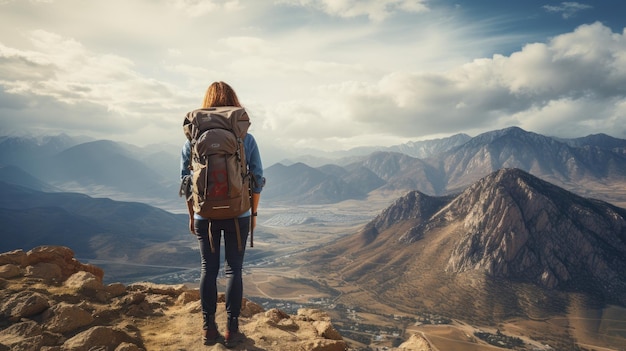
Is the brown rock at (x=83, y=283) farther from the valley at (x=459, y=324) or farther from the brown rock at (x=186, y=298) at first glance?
the valley at (x=459, y=324)

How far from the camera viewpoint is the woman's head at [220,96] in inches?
364

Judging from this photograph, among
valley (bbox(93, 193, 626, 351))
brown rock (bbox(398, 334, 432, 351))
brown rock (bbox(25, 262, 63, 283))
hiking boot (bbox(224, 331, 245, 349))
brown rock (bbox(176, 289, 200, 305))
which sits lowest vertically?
valley (bbox(93, 193, 626, 351))

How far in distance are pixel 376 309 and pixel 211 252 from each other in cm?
18531

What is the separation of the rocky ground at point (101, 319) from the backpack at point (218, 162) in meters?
3.57

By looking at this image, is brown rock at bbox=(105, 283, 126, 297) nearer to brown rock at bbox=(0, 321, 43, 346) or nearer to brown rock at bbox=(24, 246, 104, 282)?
brown rock at bbox=(24, 246, 104, 282)

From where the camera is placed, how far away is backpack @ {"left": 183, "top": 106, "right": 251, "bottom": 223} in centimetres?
793

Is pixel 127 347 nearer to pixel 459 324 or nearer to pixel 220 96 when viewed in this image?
pixel 220 96

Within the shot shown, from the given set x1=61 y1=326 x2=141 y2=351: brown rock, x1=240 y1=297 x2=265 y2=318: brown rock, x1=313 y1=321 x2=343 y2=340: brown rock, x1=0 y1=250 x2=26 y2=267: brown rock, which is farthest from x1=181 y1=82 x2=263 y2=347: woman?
x1=0 y1=250 x2=26 y2=267: brown rock

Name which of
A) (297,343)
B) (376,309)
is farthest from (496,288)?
(297,343)

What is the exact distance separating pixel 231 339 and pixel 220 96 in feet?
20.5

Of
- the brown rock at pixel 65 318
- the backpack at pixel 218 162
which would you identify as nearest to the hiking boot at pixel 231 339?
the backpack at pixel 218 162

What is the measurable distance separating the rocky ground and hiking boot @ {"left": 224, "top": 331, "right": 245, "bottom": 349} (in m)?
0.13

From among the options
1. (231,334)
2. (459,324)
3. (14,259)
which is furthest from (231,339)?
(459,324)

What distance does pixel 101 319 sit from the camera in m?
10.3
